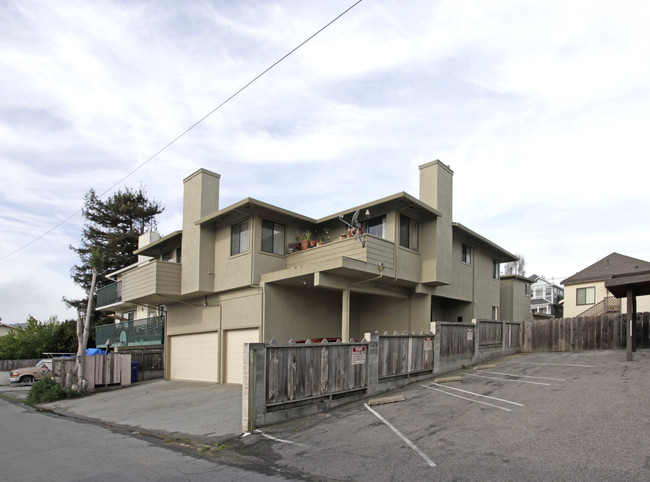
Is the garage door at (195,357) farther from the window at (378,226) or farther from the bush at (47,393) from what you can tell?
the window at (378,226)

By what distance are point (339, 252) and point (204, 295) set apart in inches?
277

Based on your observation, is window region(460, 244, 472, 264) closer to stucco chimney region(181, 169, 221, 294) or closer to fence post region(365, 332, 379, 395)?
fence post region(365, 332, 379, 395)

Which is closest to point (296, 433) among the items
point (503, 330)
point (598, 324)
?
point (503, 330)

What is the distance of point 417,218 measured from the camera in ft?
59.3

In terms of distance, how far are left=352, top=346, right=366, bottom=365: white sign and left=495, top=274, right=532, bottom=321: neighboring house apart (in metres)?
16.4

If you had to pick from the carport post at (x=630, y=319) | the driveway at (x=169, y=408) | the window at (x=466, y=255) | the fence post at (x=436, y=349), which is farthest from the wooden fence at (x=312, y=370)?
the window at (x=466, y=255)

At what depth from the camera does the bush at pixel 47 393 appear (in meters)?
18.3

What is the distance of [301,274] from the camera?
1557 cm

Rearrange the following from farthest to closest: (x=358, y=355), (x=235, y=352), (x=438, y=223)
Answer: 1. (x=235, y=352)
2. (x=438, y=223)
3. (x=358, y=355)

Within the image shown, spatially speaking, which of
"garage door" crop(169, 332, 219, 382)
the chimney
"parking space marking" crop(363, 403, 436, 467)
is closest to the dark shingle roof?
the chimney

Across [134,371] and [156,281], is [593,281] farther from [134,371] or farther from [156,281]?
[134,371]

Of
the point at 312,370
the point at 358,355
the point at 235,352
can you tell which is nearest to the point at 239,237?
the point at 235,352

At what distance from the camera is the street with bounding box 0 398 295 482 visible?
6.93 m

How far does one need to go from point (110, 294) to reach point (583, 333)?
25.7 m
